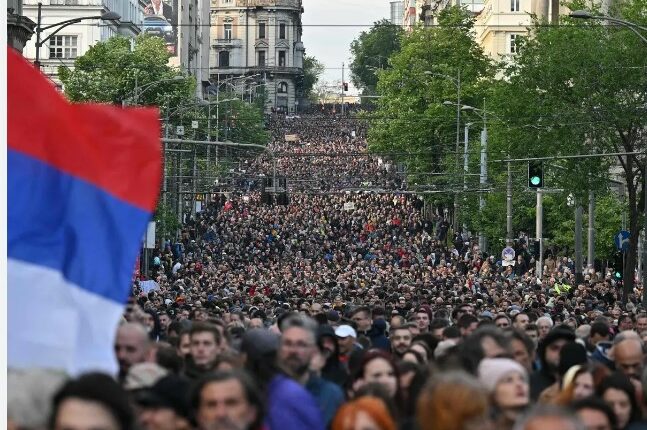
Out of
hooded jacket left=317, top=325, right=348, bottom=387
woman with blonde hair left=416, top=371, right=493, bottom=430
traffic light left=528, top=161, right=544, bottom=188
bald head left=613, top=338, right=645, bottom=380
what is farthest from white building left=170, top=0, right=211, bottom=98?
woman with blonde hair left=416, top=371, right=493, bottom=430

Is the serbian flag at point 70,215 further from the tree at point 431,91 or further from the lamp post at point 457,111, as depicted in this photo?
the tree at point 431,91

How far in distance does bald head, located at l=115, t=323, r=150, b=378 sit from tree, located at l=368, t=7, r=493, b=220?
76976 millimetres

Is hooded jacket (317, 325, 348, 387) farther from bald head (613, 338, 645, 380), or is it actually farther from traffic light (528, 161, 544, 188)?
traffic light (528, 161, 544, 188)

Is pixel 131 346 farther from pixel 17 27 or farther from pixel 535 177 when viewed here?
pixel 17 27

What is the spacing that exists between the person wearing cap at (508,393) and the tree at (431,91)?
257 feet

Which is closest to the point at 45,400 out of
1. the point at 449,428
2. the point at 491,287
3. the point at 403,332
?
the point at 449,428

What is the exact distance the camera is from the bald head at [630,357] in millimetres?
14906

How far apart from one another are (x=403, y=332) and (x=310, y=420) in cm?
613

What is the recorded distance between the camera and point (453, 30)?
3991 inches

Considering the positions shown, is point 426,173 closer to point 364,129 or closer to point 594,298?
point 594,298

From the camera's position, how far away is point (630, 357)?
14.9m

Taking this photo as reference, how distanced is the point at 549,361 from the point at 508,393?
3.74 metres

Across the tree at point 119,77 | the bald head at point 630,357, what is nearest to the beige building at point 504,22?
the tree at point 119,77

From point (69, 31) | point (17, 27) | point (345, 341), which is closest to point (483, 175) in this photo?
point (17, 27)
